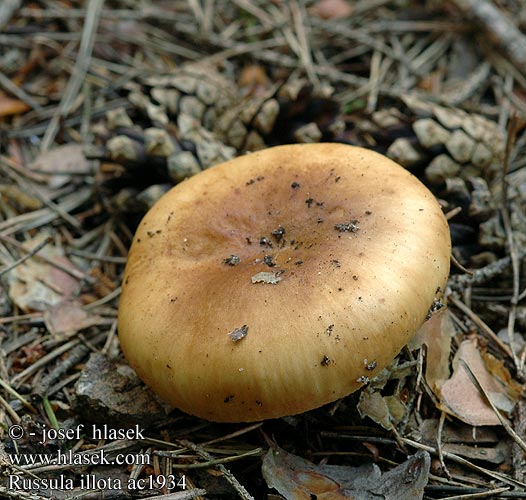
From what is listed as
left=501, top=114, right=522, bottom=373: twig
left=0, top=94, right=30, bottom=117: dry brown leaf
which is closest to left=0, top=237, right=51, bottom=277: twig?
left=0, top=94, right=30, bottom=117: dry brown leaf

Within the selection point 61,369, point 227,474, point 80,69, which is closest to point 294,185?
point 227,474

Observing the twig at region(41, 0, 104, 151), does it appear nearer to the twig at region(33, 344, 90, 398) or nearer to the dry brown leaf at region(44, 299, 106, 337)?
the dry brown leaf at region(44, 299, 106, 337)

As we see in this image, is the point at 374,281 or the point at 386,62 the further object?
the point at 386,62

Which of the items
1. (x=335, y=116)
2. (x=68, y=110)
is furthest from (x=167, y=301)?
(x=68, y=110)

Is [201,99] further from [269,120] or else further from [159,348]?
[159,348]

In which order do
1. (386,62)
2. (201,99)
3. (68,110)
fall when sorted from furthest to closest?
(386,62) → (68,110) → (201,99)
